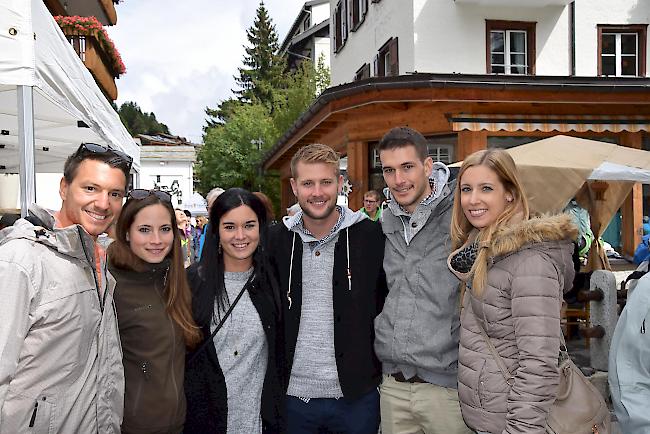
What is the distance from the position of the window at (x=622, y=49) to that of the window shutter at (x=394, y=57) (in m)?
5.12

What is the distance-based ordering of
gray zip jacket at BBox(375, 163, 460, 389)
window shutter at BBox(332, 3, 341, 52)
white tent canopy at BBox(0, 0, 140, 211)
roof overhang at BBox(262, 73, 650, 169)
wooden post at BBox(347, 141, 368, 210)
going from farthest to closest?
window shutter at BBox(332, 3, 341, 52) < wooden post at BBox(347, 141, 368, 210) < roof overhang at BBox(262, 73, 650, 169) < white tent canopy at BBox(0, 0, 140, 211) < gray zip jacket at BBox(375, 163, 460, 389)

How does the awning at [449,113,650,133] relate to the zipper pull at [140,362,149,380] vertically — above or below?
above

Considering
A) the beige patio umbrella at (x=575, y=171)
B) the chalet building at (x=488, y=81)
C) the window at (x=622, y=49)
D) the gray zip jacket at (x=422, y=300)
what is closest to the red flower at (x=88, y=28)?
the chalet building at (x=488, y=81)

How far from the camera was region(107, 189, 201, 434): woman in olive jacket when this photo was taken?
2.69 meters

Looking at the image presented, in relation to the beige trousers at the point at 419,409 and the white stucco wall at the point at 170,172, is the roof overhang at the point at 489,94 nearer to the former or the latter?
the beige trousers at the point at 419,409

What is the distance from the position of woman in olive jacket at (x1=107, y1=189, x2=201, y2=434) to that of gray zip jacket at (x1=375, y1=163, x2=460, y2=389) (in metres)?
0.98

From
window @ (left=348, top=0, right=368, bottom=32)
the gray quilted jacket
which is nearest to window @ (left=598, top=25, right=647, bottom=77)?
window @ (left=348, top=0, right=368, bottom=32)

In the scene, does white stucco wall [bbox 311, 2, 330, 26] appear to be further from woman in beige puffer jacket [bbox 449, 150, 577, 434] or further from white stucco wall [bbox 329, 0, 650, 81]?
woman in beige puffer jacket [bbox 449, 150, 577, 434]

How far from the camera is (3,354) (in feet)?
6.39

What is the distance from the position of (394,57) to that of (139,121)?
72.6m

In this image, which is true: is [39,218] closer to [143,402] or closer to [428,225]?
[143,402]

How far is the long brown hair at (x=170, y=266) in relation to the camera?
2861 millimetres

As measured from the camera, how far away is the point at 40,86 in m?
3.80

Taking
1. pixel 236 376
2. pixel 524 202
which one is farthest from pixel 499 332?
pixel 236 376
